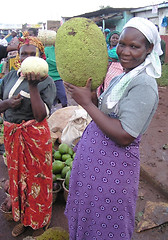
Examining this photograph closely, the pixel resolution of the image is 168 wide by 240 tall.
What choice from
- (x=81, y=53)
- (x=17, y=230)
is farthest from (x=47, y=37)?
(x=17, y=230)

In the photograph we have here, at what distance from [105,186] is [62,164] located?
6.20 ft

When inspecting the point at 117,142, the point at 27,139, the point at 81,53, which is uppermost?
the point at 81,53

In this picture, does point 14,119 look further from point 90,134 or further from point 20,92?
point 90,134

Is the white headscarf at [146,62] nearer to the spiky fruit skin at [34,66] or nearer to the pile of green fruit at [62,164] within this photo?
the spiky fruit skin at [34,66]

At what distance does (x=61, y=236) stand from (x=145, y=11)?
13.2 m

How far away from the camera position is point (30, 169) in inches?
84.9

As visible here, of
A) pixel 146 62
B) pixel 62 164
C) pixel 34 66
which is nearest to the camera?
pixel 146 62

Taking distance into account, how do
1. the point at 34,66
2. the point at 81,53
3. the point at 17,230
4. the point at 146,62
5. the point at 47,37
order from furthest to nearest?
the point at 47,37
the point at 17,230
the point at 34,66
the point at 81,53
the point at 146,62

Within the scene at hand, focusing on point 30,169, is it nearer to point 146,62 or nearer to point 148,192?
point 146,62

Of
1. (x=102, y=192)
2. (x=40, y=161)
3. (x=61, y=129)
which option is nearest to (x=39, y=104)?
(x=40, y=161)

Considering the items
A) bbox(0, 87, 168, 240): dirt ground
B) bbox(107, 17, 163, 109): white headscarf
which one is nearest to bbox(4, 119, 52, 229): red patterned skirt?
bbox(0, 87, 168, 240): dirt ground

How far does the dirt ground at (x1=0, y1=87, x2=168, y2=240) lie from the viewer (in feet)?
8.29

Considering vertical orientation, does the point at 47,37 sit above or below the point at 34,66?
above

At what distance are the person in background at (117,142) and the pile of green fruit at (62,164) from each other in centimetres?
139
